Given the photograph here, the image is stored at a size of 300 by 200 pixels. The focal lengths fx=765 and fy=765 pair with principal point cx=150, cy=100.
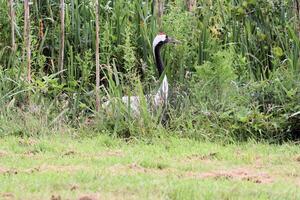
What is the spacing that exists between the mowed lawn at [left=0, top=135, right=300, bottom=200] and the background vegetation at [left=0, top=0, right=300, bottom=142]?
1.51 ft

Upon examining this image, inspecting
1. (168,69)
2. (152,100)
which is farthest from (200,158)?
(168,69)

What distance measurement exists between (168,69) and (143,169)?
3.38 m

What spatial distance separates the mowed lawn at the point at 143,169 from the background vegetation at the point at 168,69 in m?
0.46

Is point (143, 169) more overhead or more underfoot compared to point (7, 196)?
more underfoot

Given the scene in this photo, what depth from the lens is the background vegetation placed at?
8953 millimetres

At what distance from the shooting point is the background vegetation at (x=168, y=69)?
8953 mm

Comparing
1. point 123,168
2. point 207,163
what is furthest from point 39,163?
point 207,163

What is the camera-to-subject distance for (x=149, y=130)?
8.88m

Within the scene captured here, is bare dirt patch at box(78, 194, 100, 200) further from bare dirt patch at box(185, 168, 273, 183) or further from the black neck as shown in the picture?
the black neck

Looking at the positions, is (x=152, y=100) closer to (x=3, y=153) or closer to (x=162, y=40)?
(x=162, y=40)

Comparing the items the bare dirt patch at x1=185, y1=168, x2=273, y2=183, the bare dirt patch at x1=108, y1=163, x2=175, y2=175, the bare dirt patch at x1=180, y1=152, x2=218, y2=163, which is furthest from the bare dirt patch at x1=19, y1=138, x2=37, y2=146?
the bare dirt patch at x1=185, y1=168, x2=273, y2=183

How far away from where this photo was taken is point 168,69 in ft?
33.6

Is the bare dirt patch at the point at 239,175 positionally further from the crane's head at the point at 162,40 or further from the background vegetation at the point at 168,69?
the crane's head at the point at 162,40

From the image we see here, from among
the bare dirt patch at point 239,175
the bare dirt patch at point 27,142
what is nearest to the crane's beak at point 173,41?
the bare dirt patch at point 27,142
